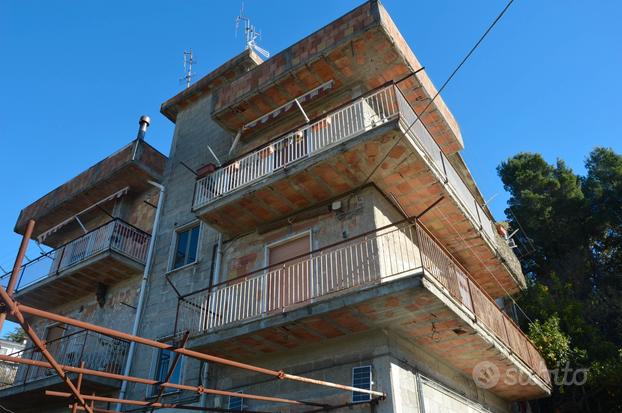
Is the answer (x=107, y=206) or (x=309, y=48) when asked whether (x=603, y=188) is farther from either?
(x=107, y=206)

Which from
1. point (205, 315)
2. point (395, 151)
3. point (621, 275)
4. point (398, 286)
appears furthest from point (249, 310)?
point (621, 275)

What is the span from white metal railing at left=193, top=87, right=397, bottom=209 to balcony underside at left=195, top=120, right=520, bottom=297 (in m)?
0.28

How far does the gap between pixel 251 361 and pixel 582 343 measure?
10961 millimetres

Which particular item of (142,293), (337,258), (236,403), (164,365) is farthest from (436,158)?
(142,293)

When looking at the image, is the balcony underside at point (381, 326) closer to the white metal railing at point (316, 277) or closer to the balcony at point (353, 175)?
the white metal railing at point (316, 277)

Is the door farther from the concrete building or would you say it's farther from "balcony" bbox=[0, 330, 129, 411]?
"balcony" bbox=[0, 330, 129, 411]

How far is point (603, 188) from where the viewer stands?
93.6ft

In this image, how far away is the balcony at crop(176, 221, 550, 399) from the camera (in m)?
8.20

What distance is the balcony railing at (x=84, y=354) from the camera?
12814mm

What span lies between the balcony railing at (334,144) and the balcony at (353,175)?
23 mm

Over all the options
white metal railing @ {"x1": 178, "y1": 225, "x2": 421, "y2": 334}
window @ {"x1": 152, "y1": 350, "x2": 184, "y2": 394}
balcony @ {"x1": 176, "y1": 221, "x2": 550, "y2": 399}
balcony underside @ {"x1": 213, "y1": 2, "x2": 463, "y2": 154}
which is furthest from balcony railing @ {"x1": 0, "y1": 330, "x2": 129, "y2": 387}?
balcony underside @ {"x1": 213, "y1": 2, "x2": 463, "y2": 154}

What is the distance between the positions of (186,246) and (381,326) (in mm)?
7237

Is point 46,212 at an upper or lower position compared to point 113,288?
upper

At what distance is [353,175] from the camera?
10.2 metres
